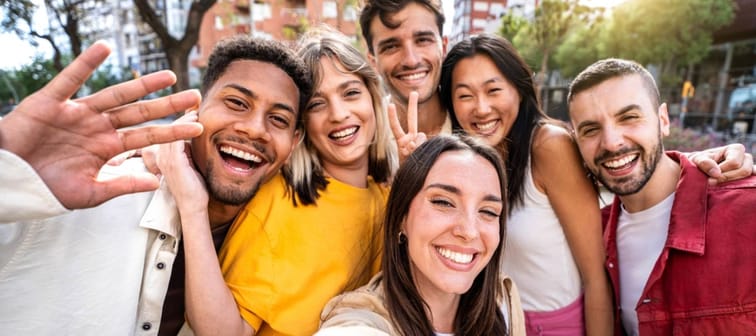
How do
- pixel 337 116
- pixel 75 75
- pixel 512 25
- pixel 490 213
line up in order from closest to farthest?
pixel 75 75, pixel 490 213, pixel 337 116, pixel 512 25

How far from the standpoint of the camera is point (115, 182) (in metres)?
1.51

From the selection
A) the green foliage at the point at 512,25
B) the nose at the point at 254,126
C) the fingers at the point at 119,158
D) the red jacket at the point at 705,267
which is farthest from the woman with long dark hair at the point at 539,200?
the green foliage at the point at 512,25

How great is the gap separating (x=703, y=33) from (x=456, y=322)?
23825 mm

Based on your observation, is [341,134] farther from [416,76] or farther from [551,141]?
[551,141]

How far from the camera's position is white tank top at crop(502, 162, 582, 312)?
234 centimetres

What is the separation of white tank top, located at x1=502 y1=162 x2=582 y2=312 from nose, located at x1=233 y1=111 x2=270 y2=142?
59.7 inches

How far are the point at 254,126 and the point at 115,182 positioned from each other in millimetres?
669

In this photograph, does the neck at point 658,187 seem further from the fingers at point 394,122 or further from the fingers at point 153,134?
the fingers at point 153,134

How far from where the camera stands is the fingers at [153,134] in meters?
1.53

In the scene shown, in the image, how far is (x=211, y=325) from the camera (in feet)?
5.67

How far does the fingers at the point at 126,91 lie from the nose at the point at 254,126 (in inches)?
21.2

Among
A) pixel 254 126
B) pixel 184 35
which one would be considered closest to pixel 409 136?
pixel 254 126

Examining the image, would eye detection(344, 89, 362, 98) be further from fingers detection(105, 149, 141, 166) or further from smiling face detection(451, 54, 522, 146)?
fingers detection(105, 149, 141, 166)

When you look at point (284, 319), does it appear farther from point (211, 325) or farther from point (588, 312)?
point (588, 312)
